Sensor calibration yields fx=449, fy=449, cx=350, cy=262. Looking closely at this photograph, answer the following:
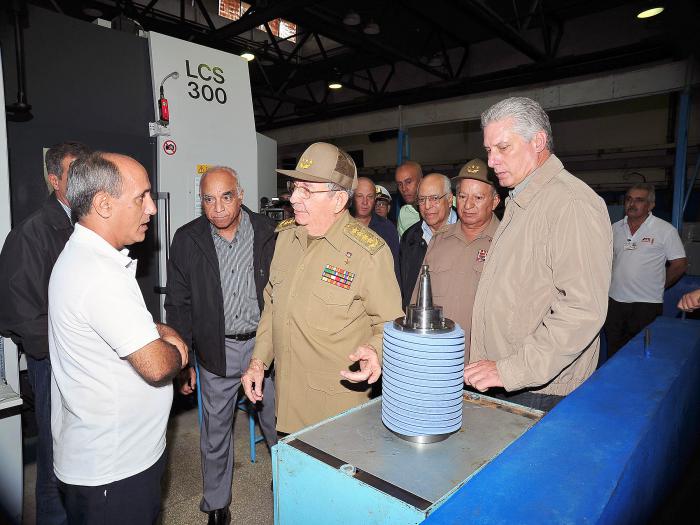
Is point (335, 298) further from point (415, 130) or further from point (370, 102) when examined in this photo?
point (415, 130)

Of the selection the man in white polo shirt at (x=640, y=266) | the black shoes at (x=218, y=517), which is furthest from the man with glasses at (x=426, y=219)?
the man in white polo shirt at (x=640, y=266)

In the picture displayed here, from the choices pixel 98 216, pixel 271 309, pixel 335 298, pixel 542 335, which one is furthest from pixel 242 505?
pixel 542 335

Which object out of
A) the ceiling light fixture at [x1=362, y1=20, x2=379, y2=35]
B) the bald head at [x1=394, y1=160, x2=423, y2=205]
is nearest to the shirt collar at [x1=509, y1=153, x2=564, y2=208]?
the bald head at [x1=394, y1=160, x2=423, y2=205]

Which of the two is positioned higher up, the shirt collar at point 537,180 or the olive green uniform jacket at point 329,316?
the shirt collar at point 537,180

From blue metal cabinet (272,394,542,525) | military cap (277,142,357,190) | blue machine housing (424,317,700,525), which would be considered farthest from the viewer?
military cap (277,142,357,190)

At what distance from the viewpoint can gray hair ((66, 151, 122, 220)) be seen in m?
1.45

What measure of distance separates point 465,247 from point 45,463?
7.77 ft

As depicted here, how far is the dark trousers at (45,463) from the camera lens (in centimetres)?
213

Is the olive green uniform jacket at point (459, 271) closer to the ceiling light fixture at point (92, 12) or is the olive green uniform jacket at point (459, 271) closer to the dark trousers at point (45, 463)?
the dark trousers at point (45, 463)

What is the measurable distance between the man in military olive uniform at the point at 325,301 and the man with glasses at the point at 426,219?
4.15 feet

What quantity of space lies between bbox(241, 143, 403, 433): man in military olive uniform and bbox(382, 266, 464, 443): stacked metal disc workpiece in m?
0.66

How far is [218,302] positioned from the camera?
2.51 m

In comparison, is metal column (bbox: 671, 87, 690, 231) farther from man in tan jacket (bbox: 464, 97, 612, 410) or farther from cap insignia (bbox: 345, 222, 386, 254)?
cap insignia (bbox: 345, 222, 386, 254)

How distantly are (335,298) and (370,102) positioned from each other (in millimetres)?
9230
